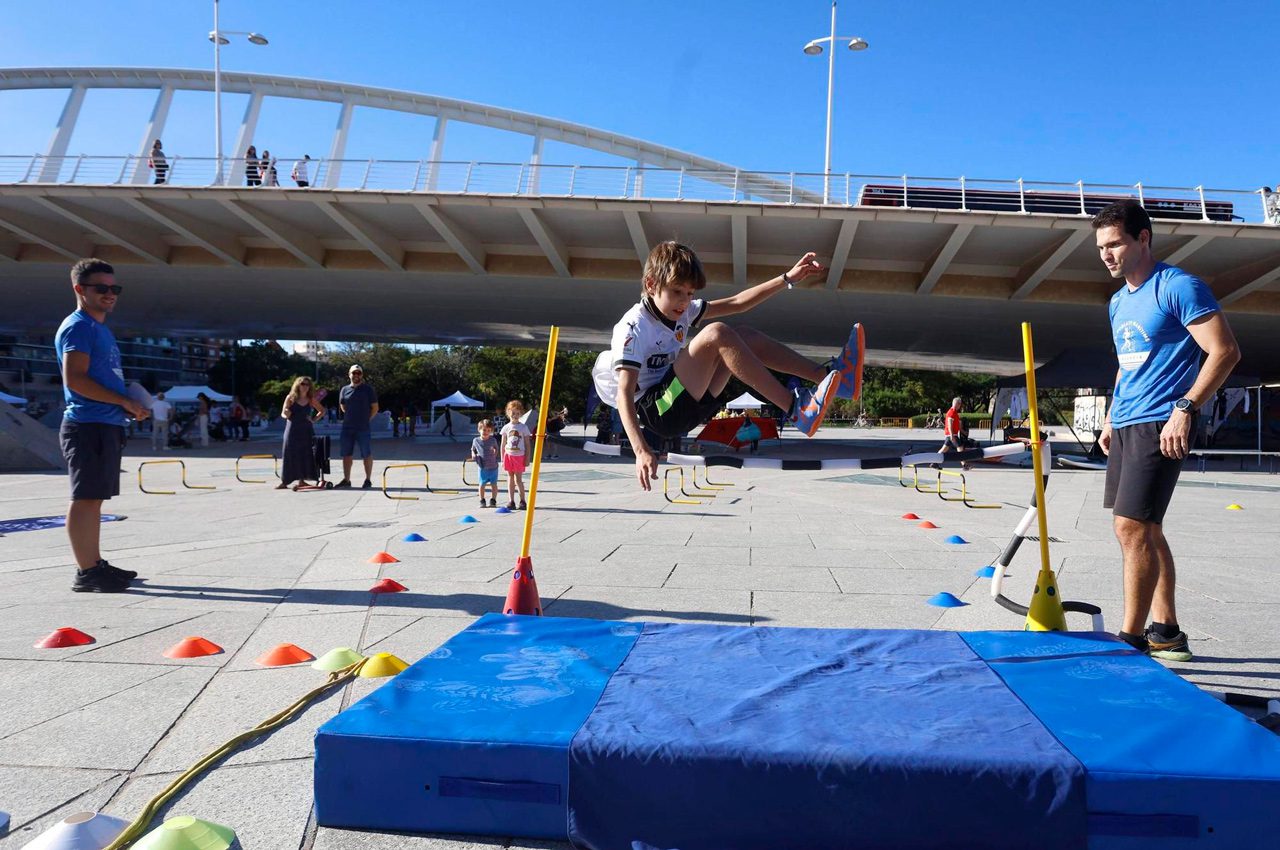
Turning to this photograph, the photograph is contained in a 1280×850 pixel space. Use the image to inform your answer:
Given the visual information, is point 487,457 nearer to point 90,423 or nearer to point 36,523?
point 36,523

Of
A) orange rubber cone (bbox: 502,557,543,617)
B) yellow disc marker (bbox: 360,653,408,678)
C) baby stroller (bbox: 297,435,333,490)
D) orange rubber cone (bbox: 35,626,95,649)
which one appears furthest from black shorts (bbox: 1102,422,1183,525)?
baby stroller (bbox: 297,435,333,490)

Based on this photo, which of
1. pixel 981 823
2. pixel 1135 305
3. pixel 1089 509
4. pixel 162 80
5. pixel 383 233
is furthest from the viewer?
pixel 162 80

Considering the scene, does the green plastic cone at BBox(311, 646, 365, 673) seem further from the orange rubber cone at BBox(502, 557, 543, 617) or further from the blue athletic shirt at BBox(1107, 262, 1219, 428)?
the blue athletic shirt at BBox(1107, 262, 1219, 428)

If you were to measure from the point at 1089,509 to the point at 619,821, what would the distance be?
35.5 ft

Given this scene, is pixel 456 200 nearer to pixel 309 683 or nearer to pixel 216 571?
pixel 216 571

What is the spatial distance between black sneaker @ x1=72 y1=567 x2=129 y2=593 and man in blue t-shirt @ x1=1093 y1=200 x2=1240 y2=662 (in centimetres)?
598

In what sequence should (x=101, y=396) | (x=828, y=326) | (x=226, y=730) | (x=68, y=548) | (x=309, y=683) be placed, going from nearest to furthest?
(x=226, y=730) → (x=309, y=683) → (x=101, y=396) → (x=68, y=548) → (x=828, y=326)

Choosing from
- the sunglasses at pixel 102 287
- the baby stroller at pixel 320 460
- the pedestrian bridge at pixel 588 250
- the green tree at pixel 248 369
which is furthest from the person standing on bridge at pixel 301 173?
the green tree at pixel 248 369

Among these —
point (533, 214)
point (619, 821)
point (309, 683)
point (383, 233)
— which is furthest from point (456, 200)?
point (619, 821)

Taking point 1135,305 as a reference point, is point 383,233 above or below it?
above

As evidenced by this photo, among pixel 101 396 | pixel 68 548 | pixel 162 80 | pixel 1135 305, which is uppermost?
pixel 162 80

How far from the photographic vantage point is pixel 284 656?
3738 millimetres

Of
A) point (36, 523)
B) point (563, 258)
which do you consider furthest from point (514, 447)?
point (563, 258)

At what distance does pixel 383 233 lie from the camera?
938 inches
